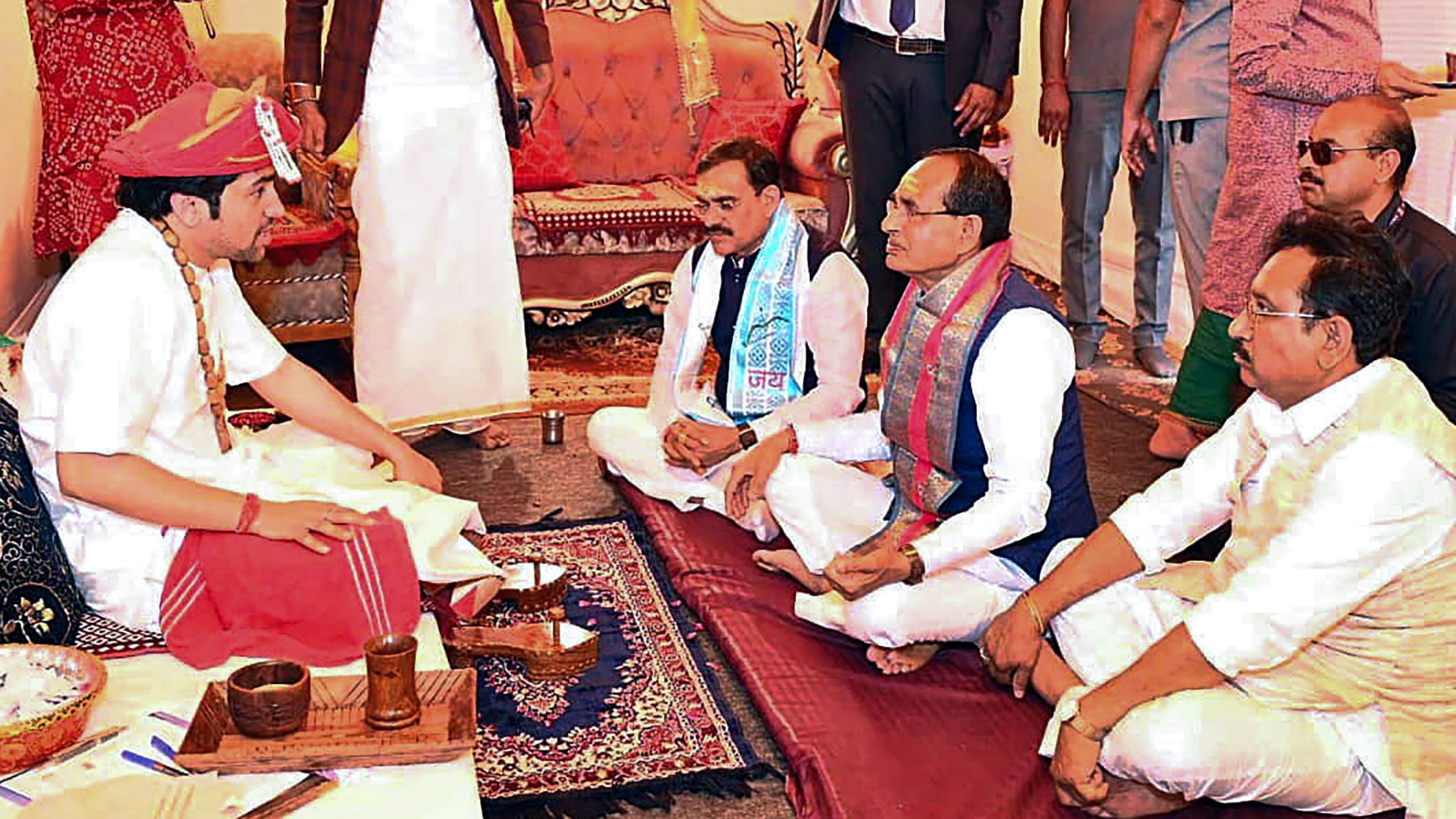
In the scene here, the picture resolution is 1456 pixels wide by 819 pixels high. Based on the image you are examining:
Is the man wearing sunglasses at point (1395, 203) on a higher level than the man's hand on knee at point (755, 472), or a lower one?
higher

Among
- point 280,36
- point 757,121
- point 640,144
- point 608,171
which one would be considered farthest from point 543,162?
point 280,36

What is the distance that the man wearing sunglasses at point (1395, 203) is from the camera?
3.17m

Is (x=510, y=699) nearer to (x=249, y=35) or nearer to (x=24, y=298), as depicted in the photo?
(x=24, y=298)

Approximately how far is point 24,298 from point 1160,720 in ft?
13.7

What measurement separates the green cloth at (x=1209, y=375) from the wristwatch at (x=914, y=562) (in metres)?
1.65

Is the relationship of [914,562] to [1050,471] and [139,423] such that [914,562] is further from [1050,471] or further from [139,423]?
[139,423]

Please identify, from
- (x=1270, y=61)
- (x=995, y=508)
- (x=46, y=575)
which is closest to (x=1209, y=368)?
(x=1270, y=61)

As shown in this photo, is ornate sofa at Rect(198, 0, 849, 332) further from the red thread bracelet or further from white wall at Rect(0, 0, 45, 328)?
the red thread bracelet

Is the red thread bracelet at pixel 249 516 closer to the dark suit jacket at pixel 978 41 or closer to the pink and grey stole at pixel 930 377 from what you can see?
the pink and grey stole at pixel 930 377

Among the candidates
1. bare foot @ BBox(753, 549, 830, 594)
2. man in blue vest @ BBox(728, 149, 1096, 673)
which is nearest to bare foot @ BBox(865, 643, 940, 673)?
man in blue vest @ BBox(728, 149, 1096, 673)

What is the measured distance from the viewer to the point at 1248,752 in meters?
2.16

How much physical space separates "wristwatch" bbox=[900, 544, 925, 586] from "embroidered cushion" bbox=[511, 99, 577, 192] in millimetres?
3552

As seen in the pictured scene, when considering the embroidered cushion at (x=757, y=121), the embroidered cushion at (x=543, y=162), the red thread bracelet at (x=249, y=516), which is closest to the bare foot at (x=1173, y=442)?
the embroidered cushion at (x=757, y=121)

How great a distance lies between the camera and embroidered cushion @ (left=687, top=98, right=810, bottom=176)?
6035 millimetres
